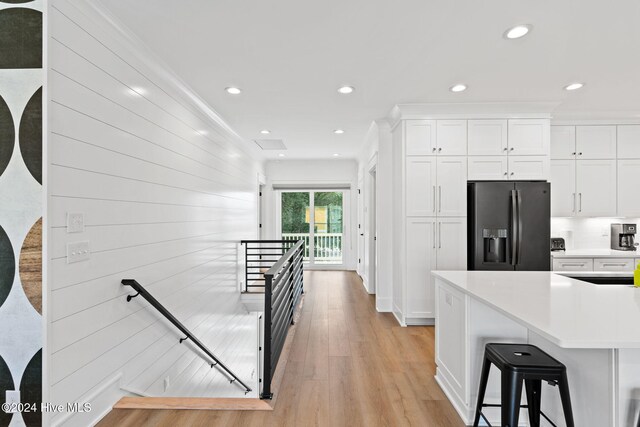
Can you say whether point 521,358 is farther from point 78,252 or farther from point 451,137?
point 451,137

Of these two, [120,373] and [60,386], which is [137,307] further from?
[60,386]

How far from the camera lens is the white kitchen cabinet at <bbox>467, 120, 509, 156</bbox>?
12.3ft

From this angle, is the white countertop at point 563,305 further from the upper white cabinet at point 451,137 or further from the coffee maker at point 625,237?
the coffee maker at point 625,237

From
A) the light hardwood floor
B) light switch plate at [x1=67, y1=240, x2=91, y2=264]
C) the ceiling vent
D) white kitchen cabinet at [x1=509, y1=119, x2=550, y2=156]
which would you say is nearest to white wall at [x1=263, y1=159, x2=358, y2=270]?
the ceiling vent

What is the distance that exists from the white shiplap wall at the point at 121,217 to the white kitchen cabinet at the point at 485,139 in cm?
312

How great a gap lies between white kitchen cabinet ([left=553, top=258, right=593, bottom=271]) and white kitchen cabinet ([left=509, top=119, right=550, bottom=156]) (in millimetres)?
1335

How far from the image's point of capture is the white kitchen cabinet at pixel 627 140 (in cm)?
411

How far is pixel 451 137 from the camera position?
377 centimetres

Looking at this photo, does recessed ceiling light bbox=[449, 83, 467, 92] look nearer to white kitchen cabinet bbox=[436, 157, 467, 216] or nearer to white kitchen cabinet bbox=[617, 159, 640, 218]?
white kitchen cabinet bbox=[436, 157, 467, 216]

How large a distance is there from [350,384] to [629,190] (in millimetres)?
4338

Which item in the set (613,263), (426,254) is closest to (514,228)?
(426,254)

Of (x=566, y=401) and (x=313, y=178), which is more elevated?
(x=313, y=178)

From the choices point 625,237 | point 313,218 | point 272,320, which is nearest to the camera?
point 272,320

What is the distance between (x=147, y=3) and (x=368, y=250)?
449 centimetres
